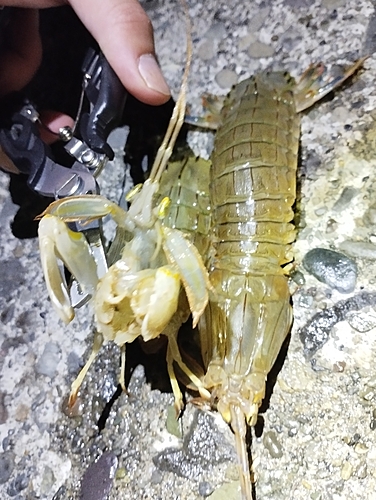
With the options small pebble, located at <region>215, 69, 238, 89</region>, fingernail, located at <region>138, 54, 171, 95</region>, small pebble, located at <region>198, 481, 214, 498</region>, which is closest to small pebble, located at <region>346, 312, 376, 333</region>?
small pebble, located at <region>198, 481, 214, 498</region>

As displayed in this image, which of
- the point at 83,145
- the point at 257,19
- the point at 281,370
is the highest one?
the point at 257,19

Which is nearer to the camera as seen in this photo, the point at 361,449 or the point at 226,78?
the point at 361,449

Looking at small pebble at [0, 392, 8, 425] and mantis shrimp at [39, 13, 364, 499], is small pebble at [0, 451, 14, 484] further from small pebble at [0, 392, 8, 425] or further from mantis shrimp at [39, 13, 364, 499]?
mantis shrimp at [39, 13, 364, 499]

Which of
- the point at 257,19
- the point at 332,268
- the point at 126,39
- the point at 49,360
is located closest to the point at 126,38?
the point at 126,39

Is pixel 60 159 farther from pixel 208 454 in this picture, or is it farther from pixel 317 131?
pixel 208 454

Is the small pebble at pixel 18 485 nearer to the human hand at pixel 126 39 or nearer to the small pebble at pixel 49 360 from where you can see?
the small pebble at pixel 49 360

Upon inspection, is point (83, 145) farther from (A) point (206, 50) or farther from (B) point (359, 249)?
(B) point (359, 249)
